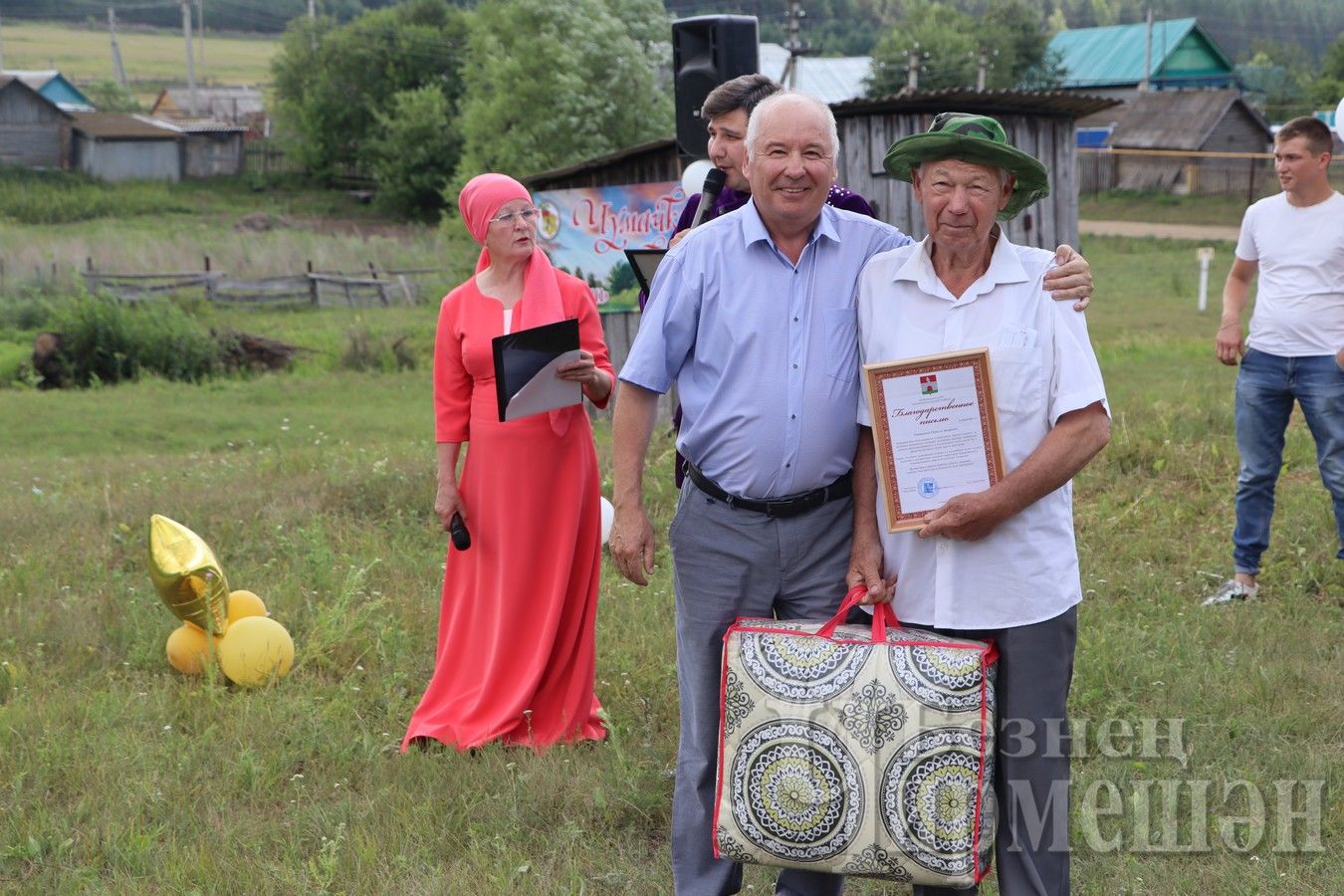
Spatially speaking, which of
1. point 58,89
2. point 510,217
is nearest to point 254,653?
point 510,217

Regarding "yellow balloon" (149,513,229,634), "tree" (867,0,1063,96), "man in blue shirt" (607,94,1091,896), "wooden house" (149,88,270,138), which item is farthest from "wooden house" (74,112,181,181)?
"man in blue shirt" (607,94,1091,896)

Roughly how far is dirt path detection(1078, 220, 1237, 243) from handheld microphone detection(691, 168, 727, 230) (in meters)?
35.3

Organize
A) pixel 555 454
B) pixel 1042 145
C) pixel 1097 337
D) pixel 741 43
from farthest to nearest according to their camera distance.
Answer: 1. pixel 1097 337
2. pixel 1042 145
3. pixel 741 43
4. pixel 555 454

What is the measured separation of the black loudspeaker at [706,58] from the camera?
28.5 ft

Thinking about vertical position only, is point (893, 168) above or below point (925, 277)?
above

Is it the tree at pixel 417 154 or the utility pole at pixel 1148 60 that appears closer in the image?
Answer: the tree at pixel 417 154

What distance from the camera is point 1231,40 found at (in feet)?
428

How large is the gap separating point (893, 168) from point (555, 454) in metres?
2.30

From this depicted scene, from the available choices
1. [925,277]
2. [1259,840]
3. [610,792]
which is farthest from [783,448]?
[1259,840]

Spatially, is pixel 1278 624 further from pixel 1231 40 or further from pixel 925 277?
pixel 1231 40

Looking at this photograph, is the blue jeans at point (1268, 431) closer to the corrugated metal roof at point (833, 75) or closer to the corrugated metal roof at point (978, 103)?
the corrugated metal roof at point (978, 103)

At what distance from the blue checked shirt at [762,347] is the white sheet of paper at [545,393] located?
1.33 meters

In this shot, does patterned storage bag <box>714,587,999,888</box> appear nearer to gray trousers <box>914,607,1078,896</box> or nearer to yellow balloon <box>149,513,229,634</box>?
gray trousers <box>914,607,1078,896</box>

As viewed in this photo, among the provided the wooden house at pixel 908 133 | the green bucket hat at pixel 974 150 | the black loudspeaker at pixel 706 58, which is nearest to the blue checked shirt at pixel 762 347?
the green bucket hat at pixel 974 150
